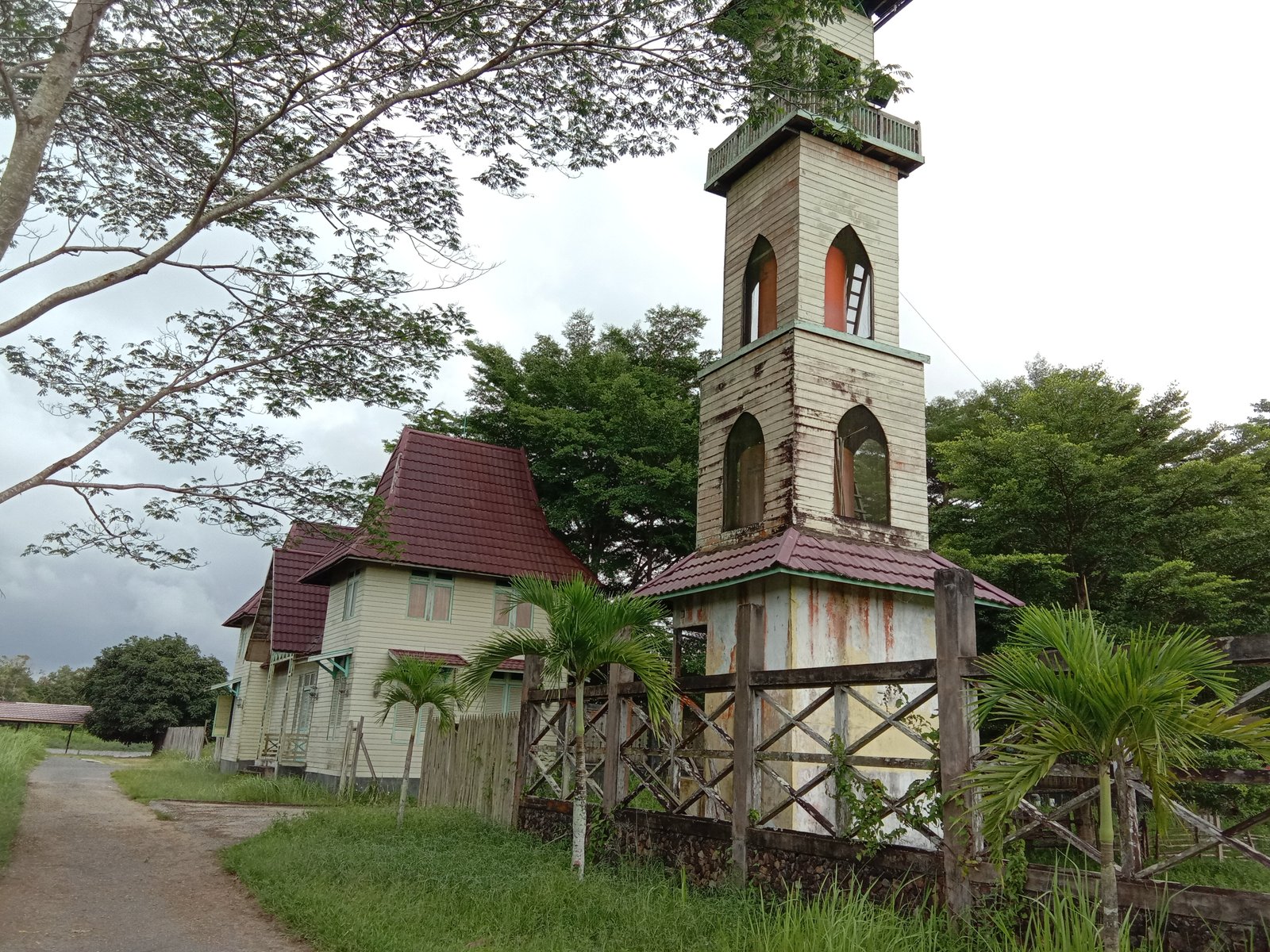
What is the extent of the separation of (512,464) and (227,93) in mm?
16222

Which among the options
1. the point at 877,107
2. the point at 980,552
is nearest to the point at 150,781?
the point at 980,552

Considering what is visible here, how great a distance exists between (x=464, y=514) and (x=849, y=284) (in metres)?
12.6

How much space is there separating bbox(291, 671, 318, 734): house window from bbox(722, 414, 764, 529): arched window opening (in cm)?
1430

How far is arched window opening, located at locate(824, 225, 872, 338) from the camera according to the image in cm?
1474

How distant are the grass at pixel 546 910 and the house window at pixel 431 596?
1149cm

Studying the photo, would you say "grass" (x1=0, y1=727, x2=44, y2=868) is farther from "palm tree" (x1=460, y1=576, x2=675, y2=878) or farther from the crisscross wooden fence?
the crisscross wooden fence

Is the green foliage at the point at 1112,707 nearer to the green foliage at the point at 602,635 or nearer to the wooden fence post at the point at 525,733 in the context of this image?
the green foliage at the point at 602,635

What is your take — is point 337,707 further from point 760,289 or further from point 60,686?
point 60,686

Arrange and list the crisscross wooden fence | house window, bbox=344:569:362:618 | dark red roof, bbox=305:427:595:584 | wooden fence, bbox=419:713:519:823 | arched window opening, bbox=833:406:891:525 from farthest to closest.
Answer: dark red roof, bbox=305:427:595:584 < house window, bbox=344:569:362:618 < arched window opening, bbox=833:406:891:525 < wooden fence, bbox=419:713:519:823 < the crisscross wooden fence

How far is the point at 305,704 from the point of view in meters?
24.7

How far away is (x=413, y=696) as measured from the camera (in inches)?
555

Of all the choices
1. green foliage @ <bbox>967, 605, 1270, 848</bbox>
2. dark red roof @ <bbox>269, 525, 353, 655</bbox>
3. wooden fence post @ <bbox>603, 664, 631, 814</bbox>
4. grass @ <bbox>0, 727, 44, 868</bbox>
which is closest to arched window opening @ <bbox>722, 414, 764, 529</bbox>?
wooden fence post @ <bbox>603, 664, 631, 814</bbox>

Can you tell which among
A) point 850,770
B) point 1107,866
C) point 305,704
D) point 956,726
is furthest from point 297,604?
point 1107,866

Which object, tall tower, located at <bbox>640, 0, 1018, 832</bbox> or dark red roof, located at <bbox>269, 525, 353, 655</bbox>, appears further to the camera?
dark red roof, located at <bbox>269, 525, 353, 655</bbox>
